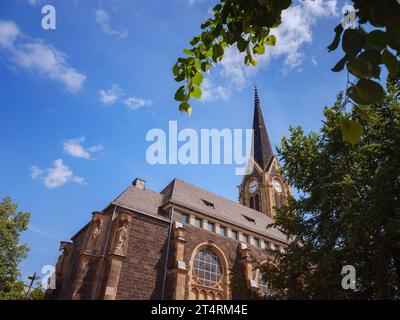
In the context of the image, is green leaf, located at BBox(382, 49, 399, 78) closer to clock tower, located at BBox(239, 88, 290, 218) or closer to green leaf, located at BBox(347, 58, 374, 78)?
green leaf, located at BBox(347, 58, 374, 78)

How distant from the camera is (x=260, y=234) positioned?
91.1 ft

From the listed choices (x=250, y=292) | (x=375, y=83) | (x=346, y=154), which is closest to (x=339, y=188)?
(x=346, y=154)

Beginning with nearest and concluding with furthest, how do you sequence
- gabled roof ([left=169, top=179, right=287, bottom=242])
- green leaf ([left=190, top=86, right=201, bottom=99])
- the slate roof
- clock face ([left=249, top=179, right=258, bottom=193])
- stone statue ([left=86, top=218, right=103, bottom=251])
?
1. green leaf ([left=190, top=86, right=201, bottom=99])
2. stone statue ([left=86, top=218, right=103, bottom=251])
3. the slate roof
4. gabled roof ([left=169, top=179, right=287, bottom=242])
5. clock face ([left=249, top=179, right=258, bottom=193])

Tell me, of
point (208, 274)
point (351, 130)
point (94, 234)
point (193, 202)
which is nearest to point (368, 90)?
point (351, 130)

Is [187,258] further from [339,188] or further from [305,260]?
[339,188]

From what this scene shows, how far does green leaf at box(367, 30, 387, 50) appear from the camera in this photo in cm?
156

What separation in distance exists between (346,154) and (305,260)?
423cm

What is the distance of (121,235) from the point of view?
1922cm

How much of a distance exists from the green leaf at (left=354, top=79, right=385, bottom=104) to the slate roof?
68.8 ft

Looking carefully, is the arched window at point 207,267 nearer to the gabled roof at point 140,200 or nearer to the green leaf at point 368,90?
the gabled roof at point 140,200

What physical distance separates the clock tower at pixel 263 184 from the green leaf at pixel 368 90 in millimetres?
39256

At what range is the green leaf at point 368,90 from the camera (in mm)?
1520

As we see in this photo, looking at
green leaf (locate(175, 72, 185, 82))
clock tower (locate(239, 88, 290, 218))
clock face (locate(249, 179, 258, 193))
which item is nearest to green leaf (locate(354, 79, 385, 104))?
green leaf (locate(175, 72, 185, 82))

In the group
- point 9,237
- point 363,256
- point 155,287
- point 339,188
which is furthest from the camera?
point 9,237
